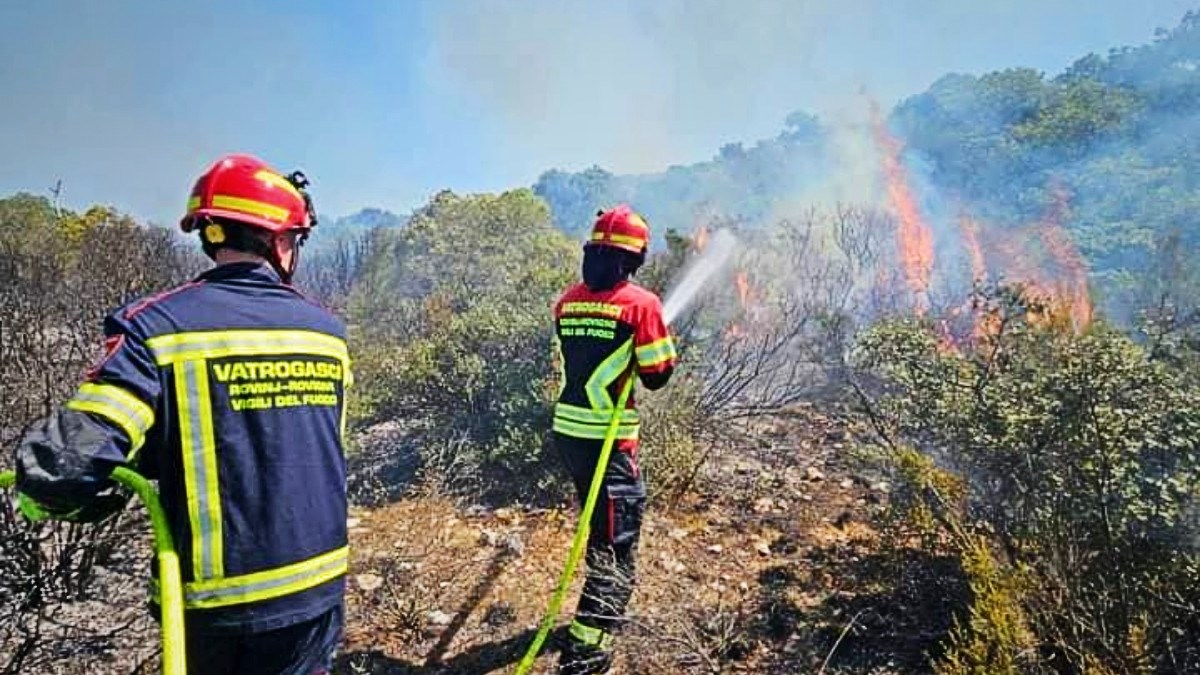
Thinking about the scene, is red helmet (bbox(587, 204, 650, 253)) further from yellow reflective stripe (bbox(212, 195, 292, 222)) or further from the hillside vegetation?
yellow reflective stripe (bbox(212, 195, 292, 222))

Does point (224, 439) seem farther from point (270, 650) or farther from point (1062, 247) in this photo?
point (1062, 247)

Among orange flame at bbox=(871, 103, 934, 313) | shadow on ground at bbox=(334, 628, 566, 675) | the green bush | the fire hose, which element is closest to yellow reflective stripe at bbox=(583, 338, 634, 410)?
shadow on ground at bbox=(334, 628, 566, 675)

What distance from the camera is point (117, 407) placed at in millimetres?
1566

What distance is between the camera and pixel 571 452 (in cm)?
359

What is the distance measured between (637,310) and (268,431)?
1937 mm

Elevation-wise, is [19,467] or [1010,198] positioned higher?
[1010,198]

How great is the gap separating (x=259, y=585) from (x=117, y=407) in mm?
564

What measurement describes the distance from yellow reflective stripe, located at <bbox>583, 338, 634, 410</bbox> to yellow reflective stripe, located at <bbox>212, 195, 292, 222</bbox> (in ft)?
5.97

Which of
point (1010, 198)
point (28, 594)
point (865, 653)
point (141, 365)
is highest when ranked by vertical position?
point (1010, 198)

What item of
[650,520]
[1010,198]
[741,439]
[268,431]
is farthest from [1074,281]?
[268,431]

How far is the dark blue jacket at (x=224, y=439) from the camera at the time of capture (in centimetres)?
156

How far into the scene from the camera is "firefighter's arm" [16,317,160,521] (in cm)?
150

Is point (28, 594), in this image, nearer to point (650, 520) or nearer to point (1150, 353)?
point (650, 520)

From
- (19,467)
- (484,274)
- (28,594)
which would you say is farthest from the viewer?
(484,274)
